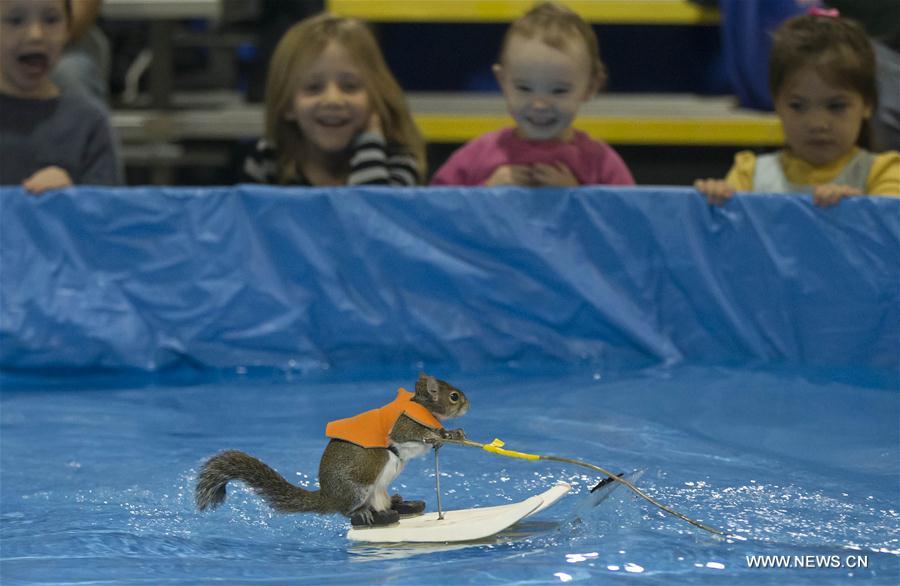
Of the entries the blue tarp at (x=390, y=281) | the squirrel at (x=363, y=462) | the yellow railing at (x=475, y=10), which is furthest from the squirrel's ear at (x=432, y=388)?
the yellow railing at (x=475, y=10)

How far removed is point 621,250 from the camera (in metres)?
2.56

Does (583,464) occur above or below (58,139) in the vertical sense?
below

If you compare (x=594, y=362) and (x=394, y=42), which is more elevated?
(x=394, y=42)

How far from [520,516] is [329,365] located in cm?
118

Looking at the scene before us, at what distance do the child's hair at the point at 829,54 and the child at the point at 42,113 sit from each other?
151cm

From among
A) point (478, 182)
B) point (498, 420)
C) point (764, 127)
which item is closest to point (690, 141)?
point (764, 127)

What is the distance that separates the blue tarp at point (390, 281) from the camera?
2.54 metres

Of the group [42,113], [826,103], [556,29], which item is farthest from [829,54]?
[42,113]

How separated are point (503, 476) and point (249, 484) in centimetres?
45

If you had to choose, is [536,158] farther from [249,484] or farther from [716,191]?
[249,484]

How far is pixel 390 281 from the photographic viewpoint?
2.58 metres

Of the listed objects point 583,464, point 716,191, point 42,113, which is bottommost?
point 583,464

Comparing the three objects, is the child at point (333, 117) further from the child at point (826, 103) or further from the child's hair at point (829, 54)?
the child's hair at point (829, 54)

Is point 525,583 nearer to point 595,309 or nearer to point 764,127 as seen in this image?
point 595,309
